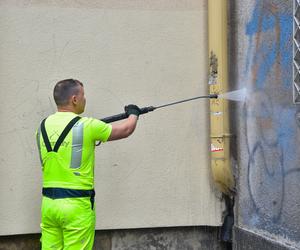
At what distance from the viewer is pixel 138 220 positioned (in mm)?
5016

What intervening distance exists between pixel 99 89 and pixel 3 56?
2.89 feet

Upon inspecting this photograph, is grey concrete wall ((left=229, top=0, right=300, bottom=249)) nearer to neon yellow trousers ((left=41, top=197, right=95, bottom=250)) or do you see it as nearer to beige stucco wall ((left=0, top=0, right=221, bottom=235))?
beige stucco wall ((left=0, top=0, right=221, bottom=235))

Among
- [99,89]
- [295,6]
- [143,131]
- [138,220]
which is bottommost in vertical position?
[138,220]

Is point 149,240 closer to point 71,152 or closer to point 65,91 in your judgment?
point 71,152

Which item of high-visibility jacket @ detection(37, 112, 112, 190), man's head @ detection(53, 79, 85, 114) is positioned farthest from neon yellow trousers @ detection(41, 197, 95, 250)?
man's head @ detection(53, 79, 85, 114)

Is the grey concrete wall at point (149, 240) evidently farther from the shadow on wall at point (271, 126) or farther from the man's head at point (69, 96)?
the man's head at point (69, 96)

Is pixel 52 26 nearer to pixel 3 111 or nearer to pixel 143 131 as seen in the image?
pixel 3 111

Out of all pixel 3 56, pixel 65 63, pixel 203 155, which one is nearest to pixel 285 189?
pixel 203 155

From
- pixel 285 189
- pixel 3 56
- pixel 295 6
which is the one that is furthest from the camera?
pixel 3 56

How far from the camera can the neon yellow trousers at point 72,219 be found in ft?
12.5

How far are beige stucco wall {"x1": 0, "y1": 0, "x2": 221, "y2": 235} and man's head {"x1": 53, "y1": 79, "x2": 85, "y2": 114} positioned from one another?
36.5 inches

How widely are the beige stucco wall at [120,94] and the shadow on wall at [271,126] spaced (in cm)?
59

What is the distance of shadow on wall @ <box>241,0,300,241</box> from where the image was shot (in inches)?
159

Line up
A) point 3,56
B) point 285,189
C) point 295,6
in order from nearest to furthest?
1. point 295,6
2. point 285,189
3. point 3,56
